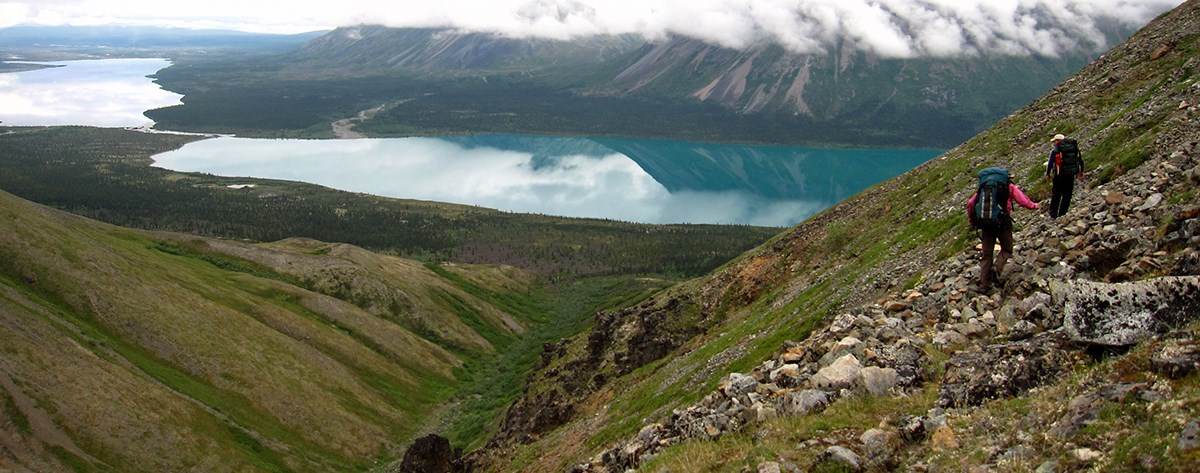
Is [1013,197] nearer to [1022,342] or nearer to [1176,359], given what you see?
[1022,342]

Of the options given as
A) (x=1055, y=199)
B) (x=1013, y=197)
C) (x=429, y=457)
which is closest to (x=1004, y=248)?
(x=1013, y=197)

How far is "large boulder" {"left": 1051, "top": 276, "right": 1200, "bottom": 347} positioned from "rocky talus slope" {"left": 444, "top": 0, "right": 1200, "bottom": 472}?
0.08 feet

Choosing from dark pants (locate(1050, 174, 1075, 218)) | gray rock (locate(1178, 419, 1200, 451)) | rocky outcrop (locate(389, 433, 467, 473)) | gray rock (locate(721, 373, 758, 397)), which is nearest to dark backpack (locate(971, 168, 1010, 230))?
dark pants (locate(1050, 174, 1075, 218))

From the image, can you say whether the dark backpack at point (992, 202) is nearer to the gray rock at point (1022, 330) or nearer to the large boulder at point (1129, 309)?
the gray rock at point (1022, 330)

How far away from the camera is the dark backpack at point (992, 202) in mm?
19953

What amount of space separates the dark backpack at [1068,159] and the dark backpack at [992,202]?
478cm

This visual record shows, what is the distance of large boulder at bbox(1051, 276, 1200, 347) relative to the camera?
43.0 feet

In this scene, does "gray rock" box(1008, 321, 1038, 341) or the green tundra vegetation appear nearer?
"gray rock" box(1008, 321, 1038, 341)

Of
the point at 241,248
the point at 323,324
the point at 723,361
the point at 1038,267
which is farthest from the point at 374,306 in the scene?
the point at 1038,267

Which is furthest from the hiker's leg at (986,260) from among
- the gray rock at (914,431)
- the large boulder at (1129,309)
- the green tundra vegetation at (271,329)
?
the green tundra vegetation at (271,329)

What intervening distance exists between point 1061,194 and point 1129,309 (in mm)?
12356

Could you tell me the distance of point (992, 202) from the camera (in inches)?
792

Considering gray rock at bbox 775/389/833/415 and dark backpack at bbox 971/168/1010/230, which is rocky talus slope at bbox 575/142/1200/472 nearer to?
gray rock at bbox 775/389/833/415

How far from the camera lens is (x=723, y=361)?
38156 millimetres
